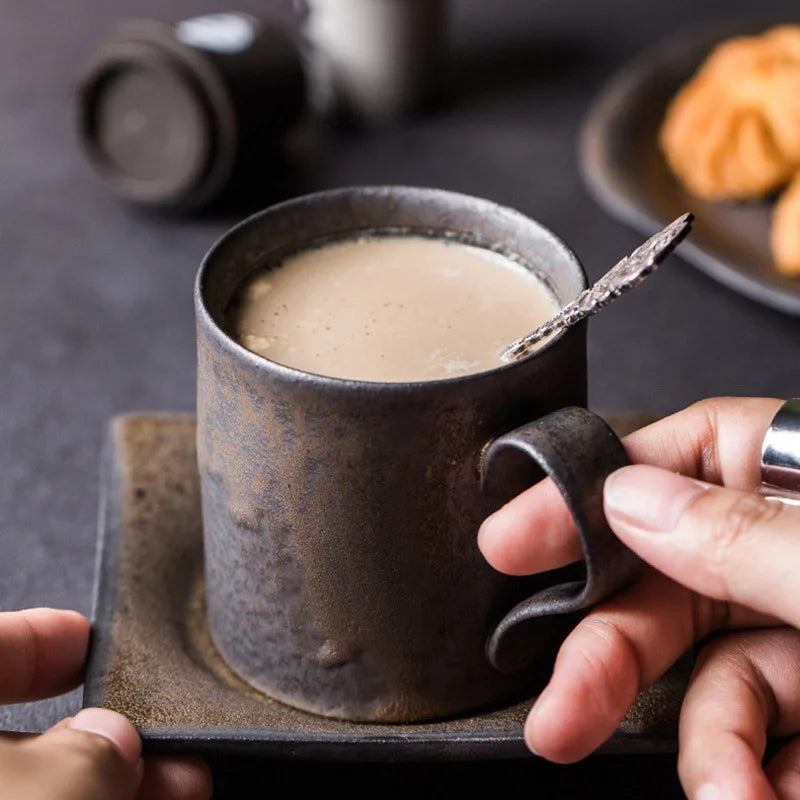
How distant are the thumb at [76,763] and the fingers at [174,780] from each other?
1cm

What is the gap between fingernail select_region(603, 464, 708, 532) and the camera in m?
0.48

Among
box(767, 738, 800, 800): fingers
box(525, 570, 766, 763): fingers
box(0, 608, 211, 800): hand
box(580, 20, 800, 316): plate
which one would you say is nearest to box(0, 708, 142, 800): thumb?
box(0, 608, 211, 800): hand

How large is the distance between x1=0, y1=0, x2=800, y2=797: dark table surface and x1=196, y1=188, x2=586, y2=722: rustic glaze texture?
0.05 m

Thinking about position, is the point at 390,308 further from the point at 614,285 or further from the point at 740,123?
the point at 740,123

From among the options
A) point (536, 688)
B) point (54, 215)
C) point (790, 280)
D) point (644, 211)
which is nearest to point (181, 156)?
point (54, 215)

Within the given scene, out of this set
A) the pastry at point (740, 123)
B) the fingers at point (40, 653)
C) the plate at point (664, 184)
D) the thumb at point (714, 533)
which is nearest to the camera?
the thumb at point (714, 533)

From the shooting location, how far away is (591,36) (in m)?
1.43

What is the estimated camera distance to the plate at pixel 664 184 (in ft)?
3.14

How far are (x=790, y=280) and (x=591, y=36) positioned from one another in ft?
1.91

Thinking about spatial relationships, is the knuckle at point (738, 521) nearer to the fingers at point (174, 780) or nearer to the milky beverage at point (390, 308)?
the milky beverage at point (390, 308)

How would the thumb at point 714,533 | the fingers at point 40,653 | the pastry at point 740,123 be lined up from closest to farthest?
the thumb at point 714,533
the fingers at point 40,653
the pastry at point 740,123

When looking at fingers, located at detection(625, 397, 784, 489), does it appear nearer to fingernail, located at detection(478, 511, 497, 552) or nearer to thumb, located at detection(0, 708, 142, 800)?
fingernail, located at detection(478, 511, 497, 552)

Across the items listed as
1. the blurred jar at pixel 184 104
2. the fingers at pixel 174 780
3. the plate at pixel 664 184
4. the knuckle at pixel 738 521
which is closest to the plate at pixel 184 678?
the fingers at pixel 174 780

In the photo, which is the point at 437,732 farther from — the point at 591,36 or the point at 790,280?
the point at 591,36
